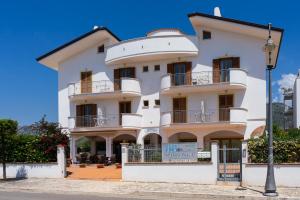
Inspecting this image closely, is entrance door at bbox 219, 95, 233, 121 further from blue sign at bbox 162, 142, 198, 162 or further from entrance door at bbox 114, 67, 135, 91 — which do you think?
blue sign at bbox 162, 142, 198, 162

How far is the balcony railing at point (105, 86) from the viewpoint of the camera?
101 ft

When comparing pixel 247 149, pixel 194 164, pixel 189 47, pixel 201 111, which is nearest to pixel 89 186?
pixel 194 164

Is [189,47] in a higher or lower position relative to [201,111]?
higher

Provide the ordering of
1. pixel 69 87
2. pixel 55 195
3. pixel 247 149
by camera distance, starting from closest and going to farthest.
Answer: pixel 55 195
pixel 247 149
pixel 69 87

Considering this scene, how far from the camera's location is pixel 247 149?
18.6 m

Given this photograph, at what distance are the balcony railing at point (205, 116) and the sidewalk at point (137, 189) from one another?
31.5 ft

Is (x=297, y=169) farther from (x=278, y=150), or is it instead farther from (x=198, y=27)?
(x=198, y=27)

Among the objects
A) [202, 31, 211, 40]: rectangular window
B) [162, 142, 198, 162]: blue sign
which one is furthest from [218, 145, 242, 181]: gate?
[202, 31, 211, 40]: rectangular window

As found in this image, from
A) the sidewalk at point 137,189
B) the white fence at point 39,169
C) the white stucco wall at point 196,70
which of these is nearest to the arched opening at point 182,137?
the white stucco wall at point 196,70

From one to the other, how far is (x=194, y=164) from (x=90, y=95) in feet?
48.6

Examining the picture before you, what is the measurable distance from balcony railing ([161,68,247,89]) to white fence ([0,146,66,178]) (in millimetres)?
10218

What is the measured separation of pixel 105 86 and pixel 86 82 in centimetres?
189

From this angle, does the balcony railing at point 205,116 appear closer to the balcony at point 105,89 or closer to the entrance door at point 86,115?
the balcony at point 105,89

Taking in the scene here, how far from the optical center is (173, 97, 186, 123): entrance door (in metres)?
29.4
